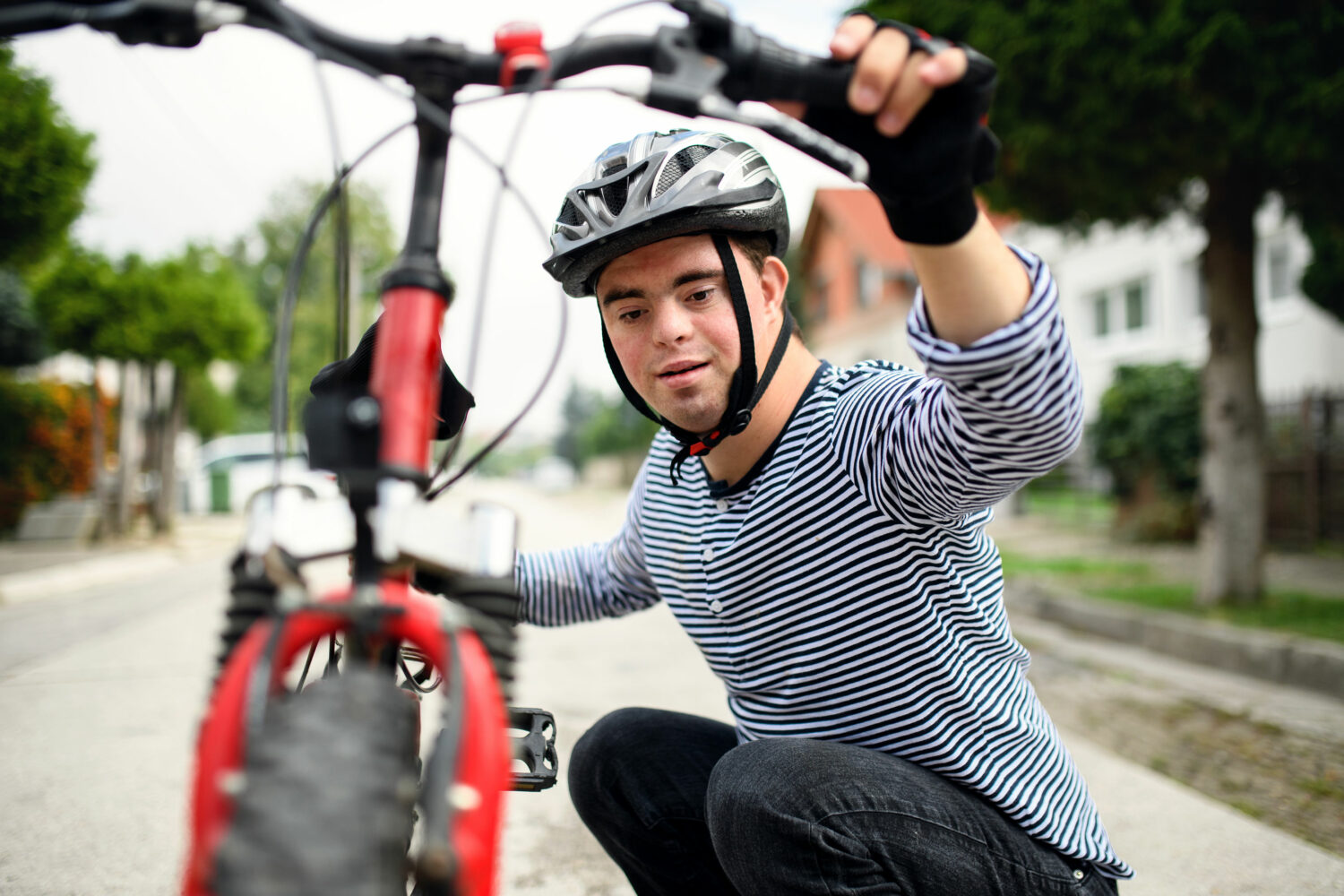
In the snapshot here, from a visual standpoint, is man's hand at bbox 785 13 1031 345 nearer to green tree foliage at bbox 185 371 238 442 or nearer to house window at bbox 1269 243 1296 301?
house window at bbox 1269 243 1296 301

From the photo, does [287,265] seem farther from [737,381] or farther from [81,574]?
[737,381]

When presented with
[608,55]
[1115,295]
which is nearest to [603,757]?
[608,55]

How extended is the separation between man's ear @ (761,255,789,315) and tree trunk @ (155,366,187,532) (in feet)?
44.9

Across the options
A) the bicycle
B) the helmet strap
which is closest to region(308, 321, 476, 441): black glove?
the bicycle

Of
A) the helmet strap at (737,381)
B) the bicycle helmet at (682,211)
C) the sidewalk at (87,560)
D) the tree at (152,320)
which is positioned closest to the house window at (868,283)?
the tree at (152,320)

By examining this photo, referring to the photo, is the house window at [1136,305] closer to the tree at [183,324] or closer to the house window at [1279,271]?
the house window at [1279,271]

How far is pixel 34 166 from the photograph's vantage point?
723 centimetres

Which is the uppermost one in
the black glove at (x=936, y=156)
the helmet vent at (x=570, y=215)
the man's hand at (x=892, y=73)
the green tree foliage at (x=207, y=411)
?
the green tree foliage at (x=207, y=411)

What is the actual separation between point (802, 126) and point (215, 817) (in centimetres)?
96

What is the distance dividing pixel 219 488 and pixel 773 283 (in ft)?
67.7

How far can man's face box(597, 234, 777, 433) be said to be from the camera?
1.75 metres

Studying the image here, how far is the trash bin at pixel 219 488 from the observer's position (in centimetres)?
2000

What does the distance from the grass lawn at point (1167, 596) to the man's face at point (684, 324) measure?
460 cm

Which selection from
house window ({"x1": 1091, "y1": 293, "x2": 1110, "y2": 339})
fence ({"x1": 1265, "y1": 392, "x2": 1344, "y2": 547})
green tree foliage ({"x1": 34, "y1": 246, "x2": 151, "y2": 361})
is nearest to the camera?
fence ({"x1": 1265, "y1": 392, "x2": 1344, "y2": 547})
